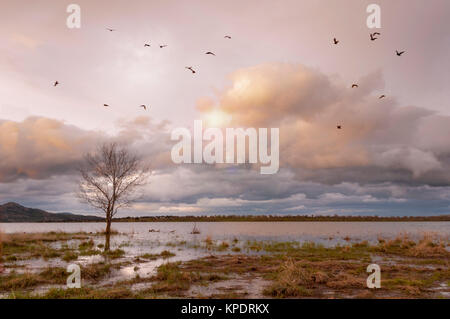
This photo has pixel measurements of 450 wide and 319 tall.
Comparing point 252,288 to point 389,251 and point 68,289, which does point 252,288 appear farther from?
point 389,251

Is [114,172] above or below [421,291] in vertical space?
above

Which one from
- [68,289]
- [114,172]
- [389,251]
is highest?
[114,172]

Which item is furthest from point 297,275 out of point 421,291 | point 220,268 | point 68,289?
point 68,289

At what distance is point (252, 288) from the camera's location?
50.5ft
